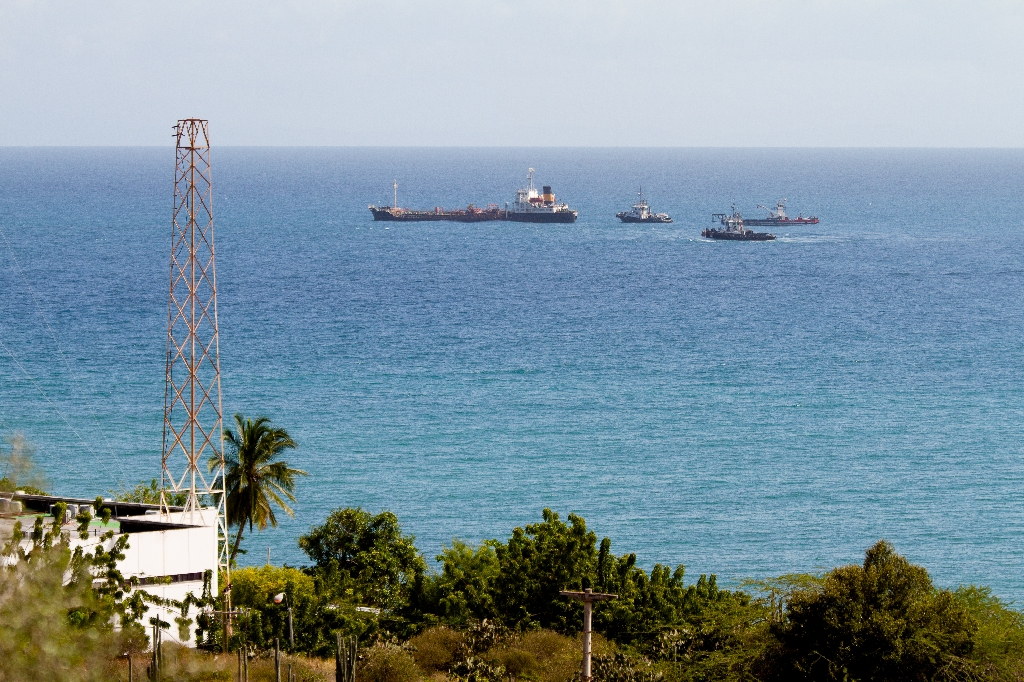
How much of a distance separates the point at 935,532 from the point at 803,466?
13577 mm

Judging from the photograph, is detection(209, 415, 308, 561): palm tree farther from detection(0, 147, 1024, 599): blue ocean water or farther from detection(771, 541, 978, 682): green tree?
detection(771, 541, 978, 682): green tree

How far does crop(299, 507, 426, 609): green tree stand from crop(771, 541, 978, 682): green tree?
557 inches

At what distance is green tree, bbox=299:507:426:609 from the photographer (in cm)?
4475

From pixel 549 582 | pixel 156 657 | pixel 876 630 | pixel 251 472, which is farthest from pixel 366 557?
pixel 876 630

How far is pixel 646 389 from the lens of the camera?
10138cm

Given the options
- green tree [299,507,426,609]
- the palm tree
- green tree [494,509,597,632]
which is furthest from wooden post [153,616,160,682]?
the palm tree

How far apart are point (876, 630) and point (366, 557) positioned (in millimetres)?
18500

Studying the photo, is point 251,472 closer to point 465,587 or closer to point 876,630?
point 465,587

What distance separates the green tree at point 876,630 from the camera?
32.6 m

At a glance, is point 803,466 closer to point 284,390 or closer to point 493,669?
point 284,390

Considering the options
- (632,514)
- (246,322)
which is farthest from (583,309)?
(632,514)

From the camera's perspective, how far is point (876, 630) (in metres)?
32.8

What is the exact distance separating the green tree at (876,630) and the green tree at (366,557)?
46.4 feet

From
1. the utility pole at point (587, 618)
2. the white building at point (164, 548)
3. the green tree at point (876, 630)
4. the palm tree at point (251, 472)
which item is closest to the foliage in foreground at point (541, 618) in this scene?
the green tree at point (876, 630)
